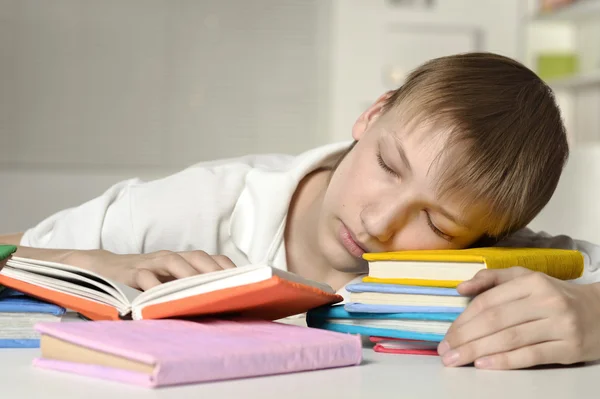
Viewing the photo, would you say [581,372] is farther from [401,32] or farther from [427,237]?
[401,32]

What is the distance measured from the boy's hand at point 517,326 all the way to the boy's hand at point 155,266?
0.31 metres

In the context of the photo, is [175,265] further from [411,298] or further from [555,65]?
[555,65]

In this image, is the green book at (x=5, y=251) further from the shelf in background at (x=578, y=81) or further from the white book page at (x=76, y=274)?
the shelf in background at (x=578, y=81)

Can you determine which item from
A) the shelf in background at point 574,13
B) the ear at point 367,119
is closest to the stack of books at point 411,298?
the ear at point 367,119

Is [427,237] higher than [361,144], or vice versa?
[361,144]

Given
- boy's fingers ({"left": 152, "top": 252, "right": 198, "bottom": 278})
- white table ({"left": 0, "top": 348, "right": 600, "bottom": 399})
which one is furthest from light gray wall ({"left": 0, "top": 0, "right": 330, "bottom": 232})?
white table ({"left": 0, "top": 348, "right": 600, "bottom": 399})

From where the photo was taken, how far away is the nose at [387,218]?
116cm

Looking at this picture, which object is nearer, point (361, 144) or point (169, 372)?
point (169, 372)

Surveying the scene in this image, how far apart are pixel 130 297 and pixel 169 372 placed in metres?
0.27

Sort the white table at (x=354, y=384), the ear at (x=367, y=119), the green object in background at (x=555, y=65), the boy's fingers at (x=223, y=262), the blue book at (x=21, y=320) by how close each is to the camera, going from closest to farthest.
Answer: the white table at (x=354, y=384) < the blue book at (x=21, y=320) < the boy's fingers at (x=223, y=262) < the ear at (x=367, y=119) < the green object in background at (x=555, y=65)

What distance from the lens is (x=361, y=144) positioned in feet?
4.39

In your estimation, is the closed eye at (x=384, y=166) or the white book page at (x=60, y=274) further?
the closed eye at (x=384, y=166)

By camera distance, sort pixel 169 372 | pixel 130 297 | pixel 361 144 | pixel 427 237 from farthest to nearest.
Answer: pixel 361 144, pixel 427 237, pixel 130 297, pixel 169 372

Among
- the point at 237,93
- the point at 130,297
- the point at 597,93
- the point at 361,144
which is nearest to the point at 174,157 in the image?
the point at 237,93
